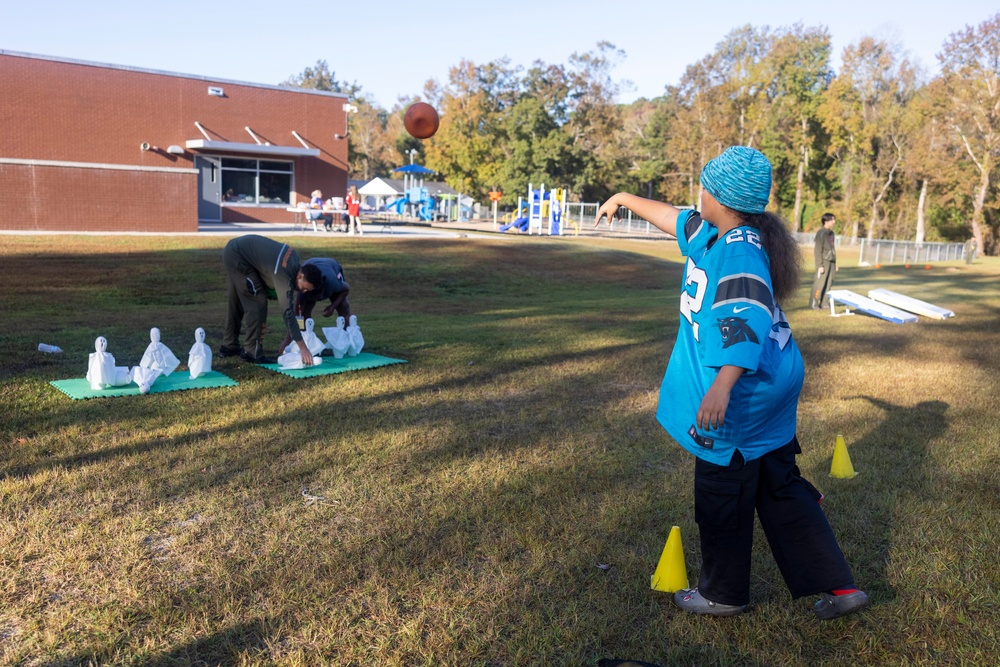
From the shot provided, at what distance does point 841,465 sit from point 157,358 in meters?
5.61

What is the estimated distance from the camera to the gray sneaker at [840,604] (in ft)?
10.6

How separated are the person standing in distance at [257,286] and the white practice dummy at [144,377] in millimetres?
1261

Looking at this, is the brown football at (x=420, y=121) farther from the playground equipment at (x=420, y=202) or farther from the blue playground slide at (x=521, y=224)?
the playground equipment at (x=420, y=202)

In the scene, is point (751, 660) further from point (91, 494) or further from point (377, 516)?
point (91, 494)

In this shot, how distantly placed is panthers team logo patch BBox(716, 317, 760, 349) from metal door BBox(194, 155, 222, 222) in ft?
106

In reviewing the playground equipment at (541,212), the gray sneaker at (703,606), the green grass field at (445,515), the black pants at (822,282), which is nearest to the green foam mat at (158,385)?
the green grass field at (445,515)

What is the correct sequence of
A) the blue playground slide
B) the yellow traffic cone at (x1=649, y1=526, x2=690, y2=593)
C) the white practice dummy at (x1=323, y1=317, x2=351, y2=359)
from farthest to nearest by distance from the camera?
the blue playground slide, the white practice dummy at (x1=323, y1=317, x2=351, y2=359), the yellow traffic cone at (x1=649, y1=526, x2=690, y2=593)

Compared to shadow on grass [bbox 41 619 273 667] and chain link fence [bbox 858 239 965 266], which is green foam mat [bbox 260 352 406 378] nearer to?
shadow on grass [bbox 41 619 273 667]

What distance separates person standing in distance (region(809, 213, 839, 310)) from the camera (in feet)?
47.0

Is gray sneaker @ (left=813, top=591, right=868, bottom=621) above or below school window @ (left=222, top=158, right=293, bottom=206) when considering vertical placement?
below

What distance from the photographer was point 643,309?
1485cm

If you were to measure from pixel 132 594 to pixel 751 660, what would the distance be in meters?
2.58

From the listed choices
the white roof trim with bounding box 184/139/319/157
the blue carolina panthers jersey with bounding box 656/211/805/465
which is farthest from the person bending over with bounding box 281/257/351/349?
the white roof trim with bounding box 184/139/319/157

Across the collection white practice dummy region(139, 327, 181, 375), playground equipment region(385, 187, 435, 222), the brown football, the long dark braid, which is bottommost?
white practice dummy region(139, 327, 181, 375)
